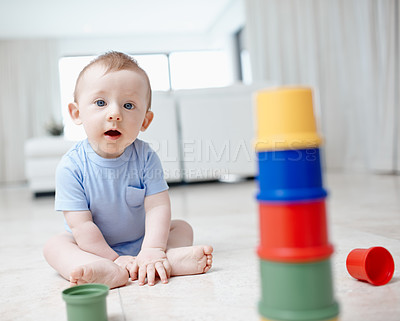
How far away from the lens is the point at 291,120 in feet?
1.57

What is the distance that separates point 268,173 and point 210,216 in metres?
1.47

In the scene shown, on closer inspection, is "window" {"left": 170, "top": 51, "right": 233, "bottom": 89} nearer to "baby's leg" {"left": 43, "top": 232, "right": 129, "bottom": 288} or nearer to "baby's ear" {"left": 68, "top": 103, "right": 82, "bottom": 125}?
"baby's ear" {"left": 68, "top": 103, "right": 82, "bottom": 125}

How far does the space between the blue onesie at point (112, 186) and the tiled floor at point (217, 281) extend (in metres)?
0.17

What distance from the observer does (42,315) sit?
0.77m

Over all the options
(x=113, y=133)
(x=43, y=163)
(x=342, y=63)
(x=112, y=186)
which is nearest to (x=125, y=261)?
(x=112, y=186)

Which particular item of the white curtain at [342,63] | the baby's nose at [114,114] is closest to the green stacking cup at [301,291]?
the baby's nose at [114,114]

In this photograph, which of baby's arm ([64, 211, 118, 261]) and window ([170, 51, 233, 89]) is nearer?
baby's arm ([64, 211, 118, 261])

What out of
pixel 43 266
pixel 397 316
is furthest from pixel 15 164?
pixel 397 316

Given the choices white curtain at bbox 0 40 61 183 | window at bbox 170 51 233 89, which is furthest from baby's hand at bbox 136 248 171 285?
window at bbox 170 51 233 89

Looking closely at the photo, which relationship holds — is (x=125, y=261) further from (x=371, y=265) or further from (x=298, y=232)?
(x=298, y=232)

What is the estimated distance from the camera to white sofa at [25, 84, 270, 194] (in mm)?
3537

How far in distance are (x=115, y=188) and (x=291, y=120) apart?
0.68m

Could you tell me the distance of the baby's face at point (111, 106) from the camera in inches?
40.4

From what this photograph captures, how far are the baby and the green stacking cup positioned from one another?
49 centimetres
